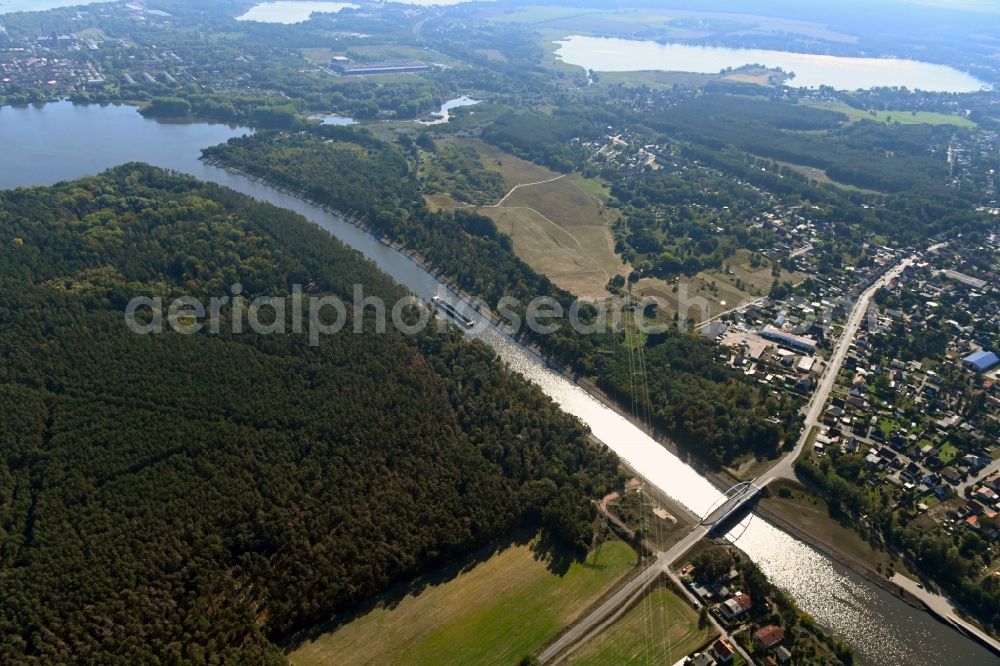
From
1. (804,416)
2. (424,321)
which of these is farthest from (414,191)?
(804,416)

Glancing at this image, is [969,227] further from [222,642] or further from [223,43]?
[223,43]

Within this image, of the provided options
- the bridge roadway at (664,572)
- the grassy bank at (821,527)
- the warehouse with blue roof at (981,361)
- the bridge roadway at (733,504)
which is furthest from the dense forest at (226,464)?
the warehouse with blue roof at (981,361)

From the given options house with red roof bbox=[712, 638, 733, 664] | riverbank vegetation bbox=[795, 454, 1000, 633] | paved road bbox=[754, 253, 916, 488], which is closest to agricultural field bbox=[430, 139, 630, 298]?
paved road bbox=[754, 253, 916, 488]

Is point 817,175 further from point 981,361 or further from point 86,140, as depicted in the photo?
point 86,140

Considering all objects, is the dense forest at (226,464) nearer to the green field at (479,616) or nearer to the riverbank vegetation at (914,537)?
the green field at (479,616)

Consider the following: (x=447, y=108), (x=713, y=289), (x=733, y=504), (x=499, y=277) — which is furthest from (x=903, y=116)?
(x=733, y=504)

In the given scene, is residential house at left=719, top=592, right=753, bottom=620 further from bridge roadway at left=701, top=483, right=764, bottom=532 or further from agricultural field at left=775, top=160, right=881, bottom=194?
agricultural field at left=775, top=160, right=881, bottom=194

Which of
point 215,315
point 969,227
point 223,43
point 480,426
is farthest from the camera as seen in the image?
point 223,43
